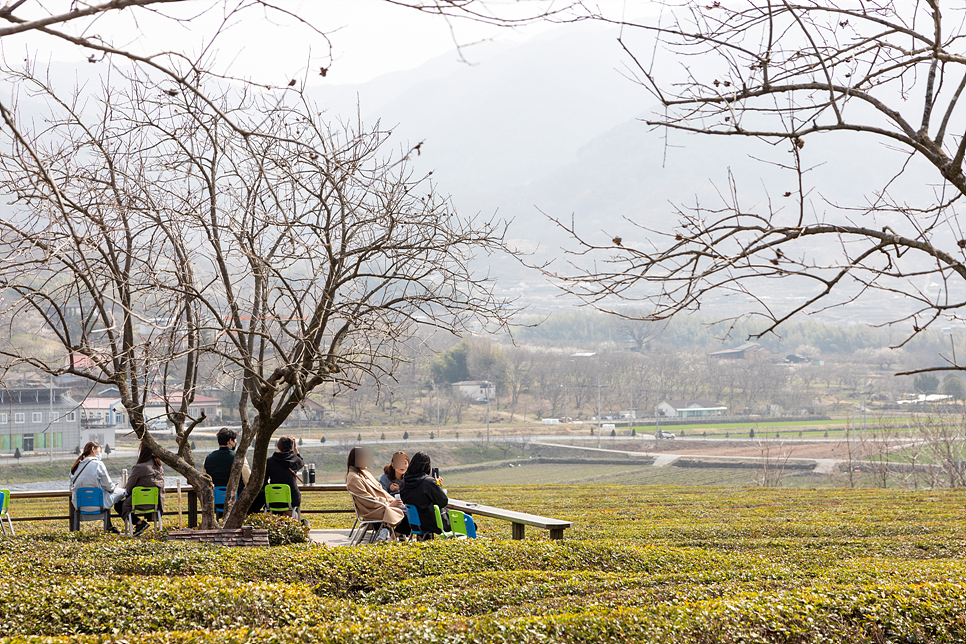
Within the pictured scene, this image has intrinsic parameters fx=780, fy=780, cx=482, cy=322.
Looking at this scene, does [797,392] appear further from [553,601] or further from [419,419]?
[553,601]

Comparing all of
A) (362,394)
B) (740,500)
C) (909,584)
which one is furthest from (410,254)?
(362,394)

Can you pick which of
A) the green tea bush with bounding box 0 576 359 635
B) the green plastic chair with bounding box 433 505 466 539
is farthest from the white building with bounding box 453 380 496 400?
the green tea bush with bounding box 0 576 359 635

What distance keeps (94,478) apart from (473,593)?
6.15 m

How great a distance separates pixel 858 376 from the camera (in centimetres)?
11638

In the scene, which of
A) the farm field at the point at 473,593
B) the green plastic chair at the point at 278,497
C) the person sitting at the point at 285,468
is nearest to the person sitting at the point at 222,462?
the person sitting at the point at 285,468

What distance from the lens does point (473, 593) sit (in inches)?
194

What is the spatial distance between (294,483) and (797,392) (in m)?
103

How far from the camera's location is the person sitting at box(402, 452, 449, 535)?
7164 millimetres

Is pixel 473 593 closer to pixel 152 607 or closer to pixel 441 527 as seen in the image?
pixel 152 607

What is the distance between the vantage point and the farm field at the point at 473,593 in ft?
12.7

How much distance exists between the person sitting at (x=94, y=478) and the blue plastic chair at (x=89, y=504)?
8cm

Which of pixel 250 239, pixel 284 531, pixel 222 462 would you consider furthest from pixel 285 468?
pixel 250 239

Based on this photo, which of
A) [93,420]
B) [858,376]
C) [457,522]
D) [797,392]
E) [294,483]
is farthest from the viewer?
[858,376]

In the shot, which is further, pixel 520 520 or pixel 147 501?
pixel 147 501
